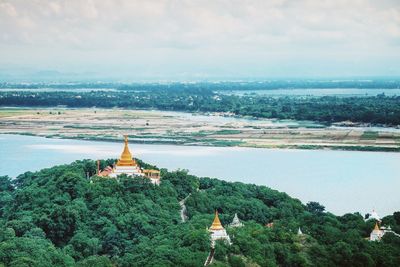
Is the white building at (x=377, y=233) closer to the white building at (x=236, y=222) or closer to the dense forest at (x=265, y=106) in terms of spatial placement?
the white building at (x=236, y=222)

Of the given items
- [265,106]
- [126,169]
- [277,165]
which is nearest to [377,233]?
[126,169]

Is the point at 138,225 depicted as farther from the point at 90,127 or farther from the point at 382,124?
the point at 382,124

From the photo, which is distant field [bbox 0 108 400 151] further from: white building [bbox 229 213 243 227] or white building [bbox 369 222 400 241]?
white building [bbox 229 213 243 227]

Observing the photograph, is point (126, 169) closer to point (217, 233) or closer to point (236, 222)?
point (236, 222)

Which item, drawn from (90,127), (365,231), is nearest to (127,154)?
(365,231)

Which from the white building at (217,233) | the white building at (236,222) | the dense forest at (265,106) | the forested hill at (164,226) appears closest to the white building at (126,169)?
the forested hill at (164,226)

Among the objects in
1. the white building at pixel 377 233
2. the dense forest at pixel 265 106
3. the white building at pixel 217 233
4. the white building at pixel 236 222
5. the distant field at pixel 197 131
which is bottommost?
the dense forest at pixel 265 106

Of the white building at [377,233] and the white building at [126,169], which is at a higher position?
the white building at [126,169]
